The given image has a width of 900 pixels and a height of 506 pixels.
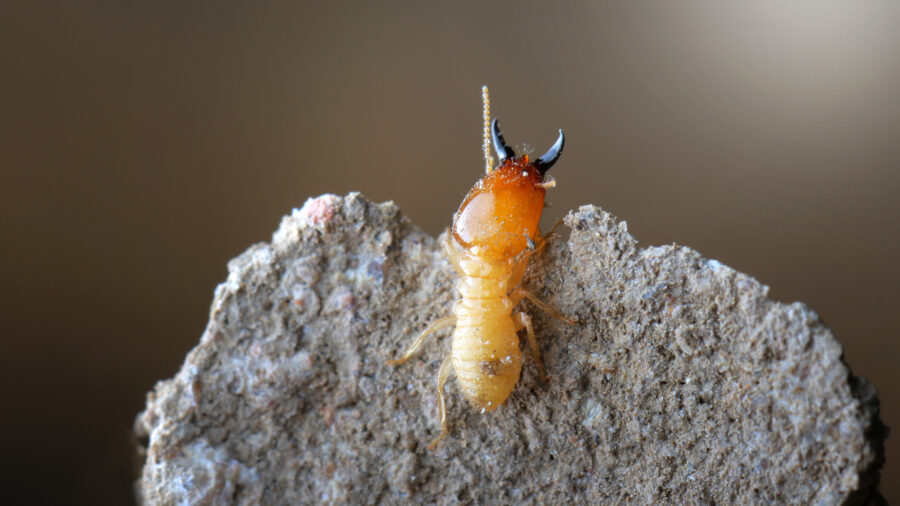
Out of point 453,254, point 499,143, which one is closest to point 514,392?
point 453,254

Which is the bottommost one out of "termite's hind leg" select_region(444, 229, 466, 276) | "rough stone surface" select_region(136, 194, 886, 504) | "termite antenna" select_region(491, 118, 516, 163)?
"rough stone surface" select_region(136, 194, 886, 504)

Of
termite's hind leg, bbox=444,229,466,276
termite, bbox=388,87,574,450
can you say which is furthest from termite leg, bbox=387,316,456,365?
termite's hind leg, bbox=444,229,466,276

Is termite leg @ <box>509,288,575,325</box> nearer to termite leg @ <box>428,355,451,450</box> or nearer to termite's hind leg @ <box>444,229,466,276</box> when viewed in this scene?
termite's hind leg @ <box>444,229,466,276</box>

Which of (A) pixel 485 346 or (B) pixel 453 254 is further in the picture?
(B) pixel 453 254

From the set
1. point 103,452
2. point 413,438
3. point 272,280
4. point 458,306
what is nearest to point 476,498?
point 413,438

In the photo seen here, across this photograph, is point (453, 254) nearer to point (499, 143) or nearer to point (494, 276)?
point (494, 276)

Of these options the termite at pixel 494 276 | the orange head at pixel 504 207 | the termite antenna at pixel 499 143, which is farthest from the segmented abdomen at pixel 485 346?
the termite antenna at pixel 499 143

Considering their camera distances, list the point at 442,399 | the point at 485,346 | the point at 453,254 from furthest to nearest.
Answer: the point at 453,254
the point at 442,399
the point at 485,346
